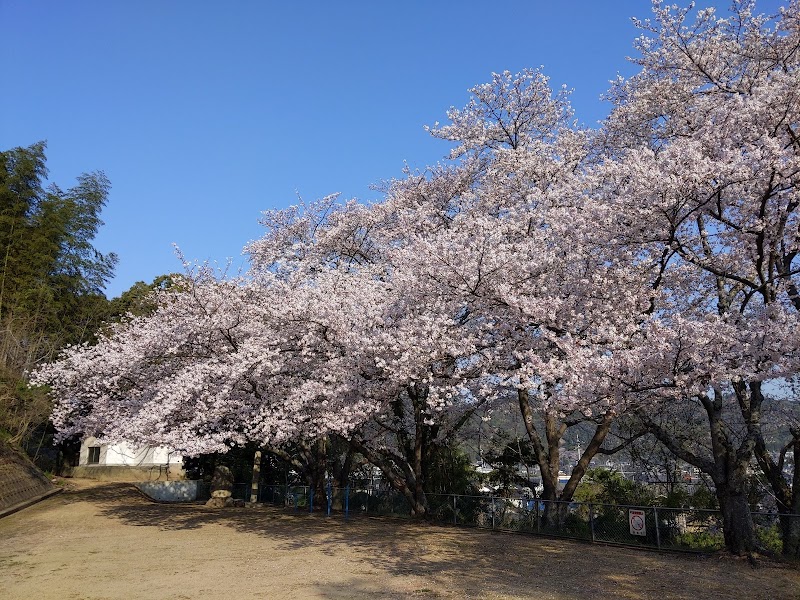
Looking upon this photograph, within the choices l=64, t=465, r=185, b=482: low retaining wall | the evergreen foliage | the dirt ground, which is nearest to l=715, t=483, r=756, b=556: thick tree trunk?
the dirt ground

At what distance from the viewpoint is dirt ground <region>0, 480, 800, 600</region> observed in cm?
895

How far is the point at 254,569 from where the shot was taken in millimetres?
10758

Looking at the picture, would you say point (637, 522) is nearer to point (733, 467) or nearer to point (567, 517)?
point (567, 517)

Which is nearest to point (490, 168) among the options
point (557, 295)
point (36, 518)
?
point (557, 295)

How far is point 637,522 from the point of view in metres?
13.0

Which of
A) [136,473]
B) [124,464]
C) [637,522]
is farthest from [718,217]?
[124,464]

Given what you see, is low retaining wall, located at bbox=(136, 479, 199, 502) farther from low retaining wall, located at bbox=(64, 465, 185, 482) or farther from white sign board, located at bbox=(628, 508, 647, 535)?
white sign board, located at bbox=(628, 508, 647, 535)

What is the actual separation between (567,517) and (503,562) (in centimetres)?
420

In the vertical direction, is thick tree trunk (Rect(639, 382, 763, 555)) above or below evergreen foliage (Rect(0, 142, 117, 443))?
below

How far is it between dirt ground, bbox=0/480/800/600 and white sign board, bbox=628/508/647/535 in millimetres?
664

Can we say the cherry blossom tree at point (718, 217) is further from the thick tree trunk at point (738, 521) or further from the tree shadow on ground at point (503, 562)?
the tree shadow on ground at point (503, 562)

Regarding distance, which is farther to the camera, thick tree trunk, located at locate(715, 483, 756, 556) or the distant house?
the distant house

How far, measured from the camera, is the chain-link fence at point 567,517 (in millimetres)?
12328

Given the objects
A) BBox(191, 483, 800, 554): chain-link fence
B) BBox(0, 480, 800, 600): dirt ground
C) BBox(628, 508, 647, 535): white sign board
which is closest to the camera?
BBox(0, 480, 800, 600): dirt ground
